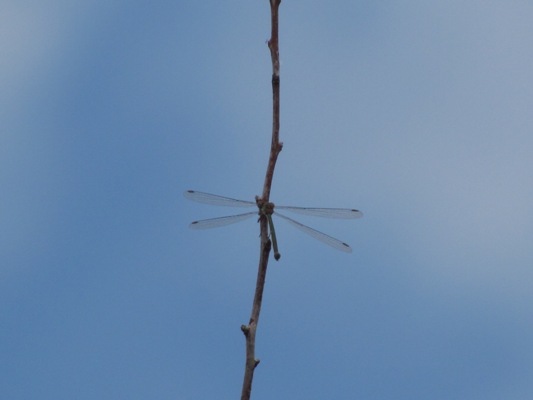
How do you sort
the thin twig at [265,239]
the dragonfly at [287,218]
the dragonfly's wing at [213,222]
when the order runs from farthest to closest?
1. the dragonfly's wing at [213,222]
2. the dragonfly at [287,218]
3. the thin twig at [265,239]

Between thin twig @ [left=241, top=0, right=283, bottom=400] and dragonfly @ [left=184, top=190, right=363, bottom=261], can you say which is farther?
dragonfly @ [left=184, top=190, right=363, bottom=261]

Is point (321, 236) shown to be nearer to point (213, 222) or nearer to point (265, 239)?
point (213, 222)

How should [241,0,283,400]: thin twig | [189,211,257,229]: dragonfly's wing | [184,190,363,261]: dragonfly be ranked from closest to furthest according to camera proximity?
[241,0,283,400]: thin twig, [184,190,363,261]: dragonfly, [189,211,257,229]: dragonfly's wing

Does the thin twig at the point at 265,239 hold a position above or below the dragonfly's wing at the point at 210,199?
below

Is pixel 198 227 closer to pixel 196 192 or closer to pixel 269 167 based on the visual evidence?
pixel 196 192

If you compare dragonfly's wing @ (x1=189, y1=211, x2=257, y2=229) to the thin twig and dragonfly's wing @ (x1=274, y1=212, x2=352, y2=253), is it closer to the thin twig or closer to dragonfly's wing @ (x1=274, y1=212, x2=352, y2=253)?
dragonfly's wing @ (x1=274, y1=212, x2=352, y2=253)

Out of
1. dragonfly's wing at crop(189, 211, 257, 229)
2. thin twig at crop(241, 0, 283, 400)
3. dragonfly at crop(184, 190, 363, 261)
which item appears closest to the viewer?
thin twig at crop(241, 0, 283, 400)

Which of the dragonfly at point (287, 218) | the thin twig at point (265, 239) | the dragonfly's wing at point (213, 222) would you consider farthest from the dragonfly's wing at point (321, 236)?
the thin twig at point (265, 239)

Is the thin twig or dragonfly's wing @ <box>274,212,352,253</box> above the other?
dragonfly's wing @ <box>274,212,352,253</box>

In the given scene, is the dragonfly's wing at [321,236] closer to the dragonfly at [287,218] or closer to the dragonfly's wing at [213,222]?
the dragonfly at [287,218]

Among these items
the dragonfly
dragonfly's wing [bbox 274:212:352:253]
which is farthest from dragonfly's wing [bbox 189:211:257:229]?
dragonfly's wing [bbox 274:212:352:253]
